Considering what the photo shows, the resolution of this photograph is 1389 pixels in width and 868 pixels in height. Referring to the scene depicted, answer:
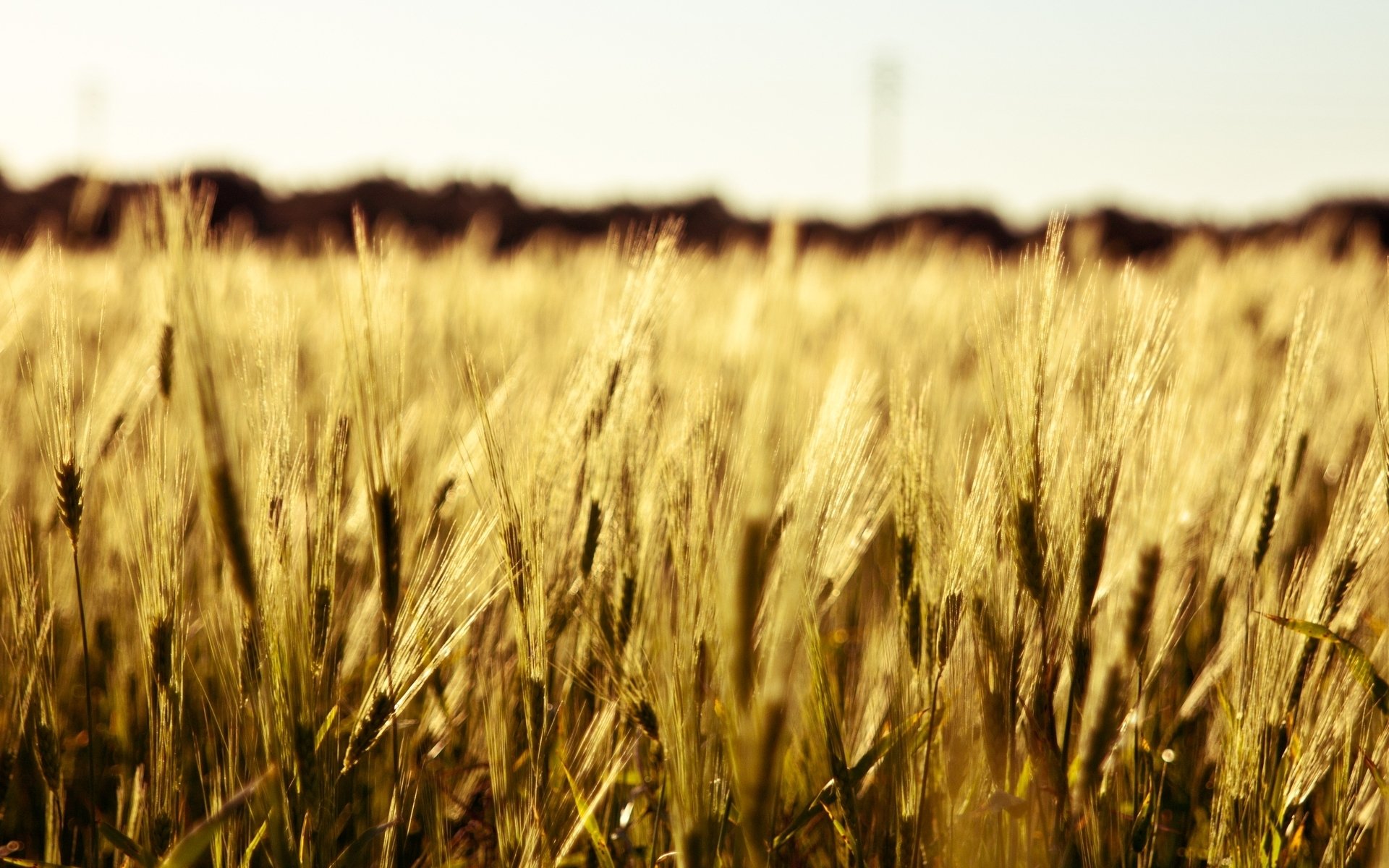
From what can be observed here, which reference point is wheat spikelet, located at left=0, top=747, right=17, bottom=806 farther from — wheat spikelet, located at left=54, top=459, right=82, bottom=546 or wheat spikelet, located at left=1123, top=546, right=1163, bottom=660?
wheat spikelet, located at left=1123, top=546, right=1163, bottom=660

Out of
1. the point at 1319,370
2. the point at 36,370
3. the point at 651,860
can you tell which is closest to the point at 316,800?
the point at 651,860

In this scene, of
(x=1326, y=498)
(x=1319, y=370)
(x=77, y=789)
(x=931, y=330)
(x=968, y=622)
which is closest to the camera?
(x=968, y=622)

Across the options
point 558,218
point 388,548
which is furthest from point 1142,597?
point 558,218

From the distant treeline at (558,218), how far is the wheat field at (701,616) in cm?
1733

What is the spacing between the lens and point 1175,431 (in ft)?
3.04

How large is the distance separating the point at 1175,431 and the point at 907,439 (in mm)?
265

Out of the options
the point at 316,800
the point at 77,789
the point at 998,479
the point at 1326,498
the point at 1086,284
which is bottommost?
the point at 77,789

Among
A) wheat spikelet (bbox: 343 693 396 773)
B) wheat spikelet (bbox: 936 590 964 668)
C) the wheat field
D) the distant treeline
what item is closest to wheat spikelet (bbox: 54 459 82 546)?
the wheat field

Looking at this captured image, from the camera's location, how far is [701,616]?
999 mm

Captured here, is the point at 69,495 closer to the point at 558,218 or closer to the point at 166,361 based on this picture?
the point at 166,361

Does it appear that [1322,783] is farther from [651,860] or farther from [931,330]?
[931,330]

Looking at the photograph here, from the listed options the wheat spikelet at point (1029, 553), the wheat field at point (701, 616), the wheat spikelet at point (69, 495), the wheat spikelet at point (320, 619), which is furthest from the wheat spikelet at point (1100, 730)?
the wheat spikelet at point (69, 495)

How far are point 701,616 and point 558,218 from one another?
2070cm

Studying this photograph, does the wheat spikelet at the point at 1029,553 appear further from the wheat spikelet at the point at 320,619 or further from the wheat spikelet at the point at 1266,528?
the wheat spikelet at the point at 320,619
